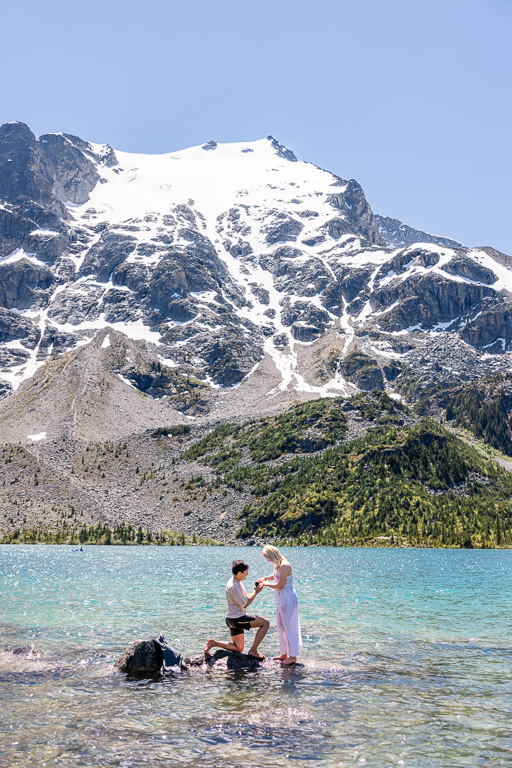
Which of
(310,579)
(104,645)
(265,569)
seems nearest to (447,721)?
(104,645)

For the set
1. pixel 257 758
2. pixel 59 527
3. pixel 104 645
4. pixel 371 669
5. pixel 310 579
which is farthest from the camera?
pixel 59 527

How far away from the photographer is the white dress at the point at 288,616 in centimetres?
2173

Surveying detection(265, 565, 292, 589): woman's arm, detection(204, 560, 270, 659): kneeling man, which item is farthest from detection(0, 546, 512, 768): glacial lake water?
detection(265, 565, 292, 589): woman's arm

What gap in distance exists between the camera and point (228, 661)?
22.9 metres

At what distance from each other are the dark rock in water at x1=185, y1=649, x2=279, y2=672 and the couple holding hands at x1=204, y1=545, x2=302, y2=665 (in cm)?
21

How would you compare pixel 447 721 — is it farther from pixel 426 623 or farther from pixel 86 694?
pixel 426 623

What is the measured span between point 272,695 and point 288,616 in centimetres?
342

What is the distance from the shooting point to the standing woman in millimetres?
21531

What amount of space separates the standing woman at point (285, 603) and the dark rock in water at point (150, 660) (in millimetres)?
3962

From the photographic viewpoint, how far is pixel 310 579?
63.7 meters

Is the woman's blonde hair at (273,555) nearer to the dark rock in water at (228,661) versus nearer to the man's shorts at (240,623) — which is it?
the man's shorts at (240,623)

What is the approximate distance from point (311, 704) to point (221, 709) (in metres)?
2.56

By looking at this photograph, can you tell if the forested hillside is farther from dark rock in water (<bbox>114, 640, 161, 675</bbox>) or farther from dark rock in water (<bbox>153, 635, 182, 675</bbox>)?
dark rock in water (<bbox>114, 640, 161, 675</bbox>)

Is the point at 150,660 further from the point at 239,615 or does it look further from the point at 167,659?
the point at 239,615
